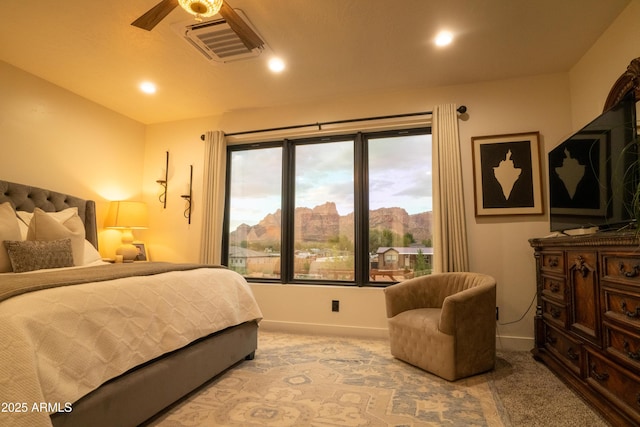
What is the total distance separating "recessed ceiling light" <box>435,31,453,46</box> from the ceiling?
6 centimetres

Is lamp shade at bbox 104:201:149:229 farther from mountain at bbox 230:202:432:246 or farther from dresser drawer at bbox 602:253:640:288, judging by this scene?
dresser drawer at bbox 602:253:640:288

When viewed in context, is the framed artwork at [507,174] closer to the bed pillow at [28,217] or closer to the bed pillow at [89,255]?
the bed pillow at [89,255]

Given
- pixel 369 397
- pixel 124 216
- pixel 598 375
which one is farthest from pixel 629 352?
pixel 124 216

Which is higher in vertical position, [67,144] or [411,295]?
[67,144]

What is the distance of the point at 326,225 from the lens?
3.89 meters

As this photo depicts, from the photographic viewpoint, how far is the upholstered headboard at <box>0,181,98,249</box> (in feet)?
9.56

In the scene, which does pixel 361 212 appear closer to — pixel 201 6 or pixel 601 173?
pixel 601 173

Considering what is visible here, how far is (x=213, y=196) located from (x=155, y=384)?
2553 millimetres

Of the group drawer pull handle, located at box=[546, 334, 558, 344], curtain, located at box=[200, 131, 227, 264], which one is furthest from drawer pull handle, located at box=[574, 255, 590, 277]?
curtain, located at box=[200, 131, 227, 264]

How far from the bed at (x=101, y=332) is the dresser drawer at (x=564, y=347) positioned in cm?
226

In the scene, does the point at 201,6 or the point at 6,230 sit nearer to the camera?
the point at 201,6

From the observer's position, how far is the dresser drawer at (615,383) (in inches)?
61.8

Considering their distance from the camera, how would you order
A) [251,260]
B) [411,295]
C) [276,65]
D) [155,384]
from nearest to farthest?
[155,384], [411,295], [276,65], [251,260]

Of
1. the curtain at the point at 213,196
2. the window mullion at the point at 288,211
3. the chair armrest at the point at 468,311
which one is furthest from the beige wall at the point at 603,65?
the curtain at the point at 213,196
